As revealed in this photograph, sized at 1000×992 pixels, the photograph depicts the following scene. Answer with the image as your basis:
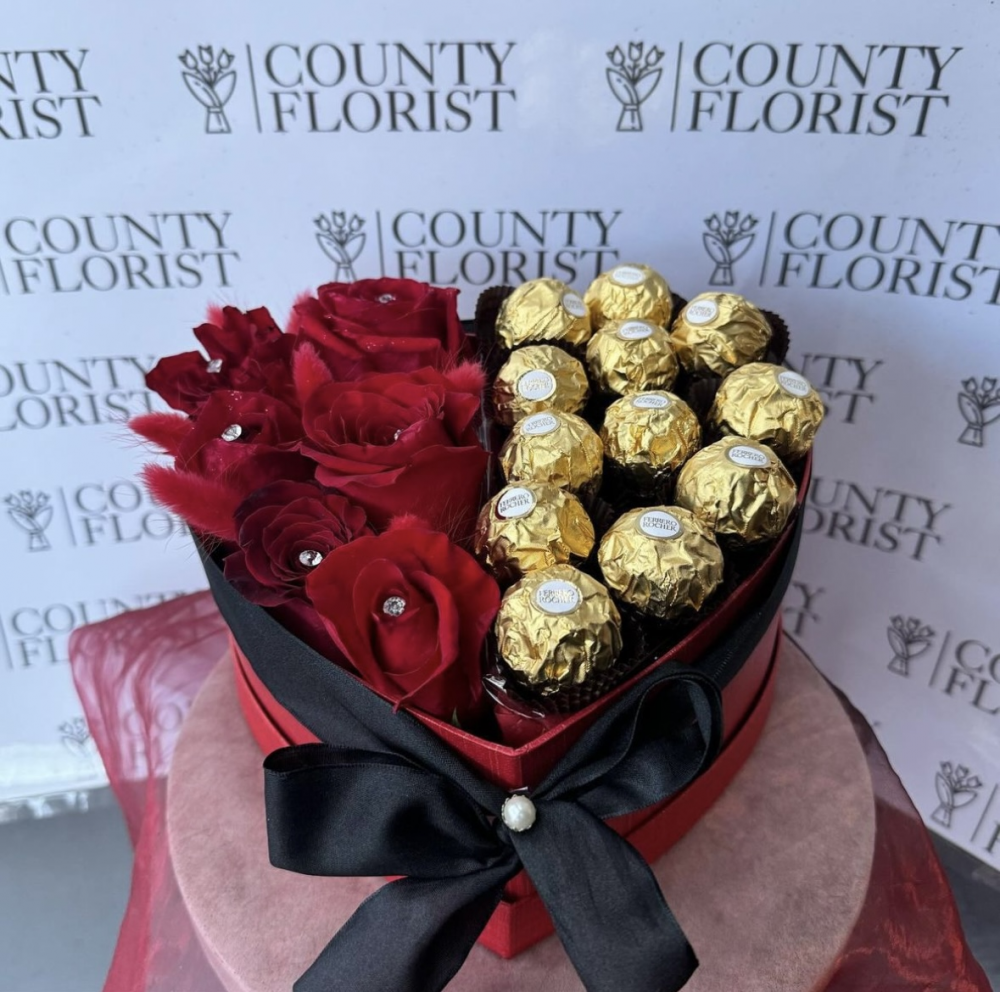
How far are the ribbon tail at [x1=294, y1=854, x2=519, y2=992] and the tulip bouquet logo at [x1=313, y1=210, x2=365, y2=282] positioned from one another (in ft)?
1.73

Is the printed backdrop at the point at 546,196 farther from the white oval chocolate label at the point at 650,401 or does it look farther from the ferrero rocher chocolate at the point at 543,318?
the white oval chocolate label at the point at 650,401

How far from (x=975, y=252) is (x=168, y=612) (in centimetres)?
79

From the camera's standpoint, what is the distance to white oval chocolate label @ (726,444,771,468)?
0.53 meters

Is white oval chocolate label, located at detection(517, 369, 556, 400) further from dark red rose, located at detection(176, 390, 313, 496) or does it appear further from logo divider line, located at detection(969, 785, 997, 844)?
logo divider line, located at detection(969, 785, 997, 844)

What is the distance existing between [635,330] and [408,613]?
28 cm

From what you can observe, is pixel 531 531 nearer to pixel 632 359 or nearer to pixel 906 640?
pixel 632 359

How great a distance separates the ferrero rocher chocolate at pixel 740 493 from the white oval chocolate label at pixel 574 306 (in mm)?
182

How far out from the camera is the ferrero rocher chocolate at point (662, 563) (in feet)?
1.58

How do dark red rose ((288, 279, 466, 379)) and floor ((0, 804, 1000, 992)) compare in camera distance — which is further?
floor ((0, 804, 1000, 992))

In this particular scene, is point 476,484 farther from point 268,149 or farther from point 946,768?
point 946,768

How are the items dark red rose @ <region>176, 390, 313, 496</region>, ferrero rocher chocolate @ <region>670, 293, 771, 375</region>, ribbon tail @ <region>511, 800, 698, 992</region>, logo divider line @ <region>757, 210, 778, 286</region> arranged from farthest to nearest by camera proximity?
logo divider line @ <region>757, 210, 778, 286</region> → ferrero rocher chocolate @ <region>670, 293, 771, 375</region> → dark red rose @ <region>176, 390, 313, 496</region> → ribbon tail @ <region>511, 800, 698, 992</region>

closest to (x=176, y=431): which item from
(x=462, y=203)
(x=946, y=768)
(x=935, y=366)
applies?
(x=462, y=203)

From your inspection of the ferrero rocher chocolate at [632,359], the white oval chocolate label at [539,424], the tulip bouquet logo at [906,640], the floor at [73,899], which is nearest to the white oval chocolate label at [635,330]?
the ferrero rocher chocolate at [632,359]

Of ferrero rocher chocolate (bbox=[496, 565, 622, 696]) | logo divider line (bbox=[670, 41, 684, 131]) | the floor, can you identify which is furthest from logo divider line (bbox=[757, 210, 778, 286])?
A: the floor
